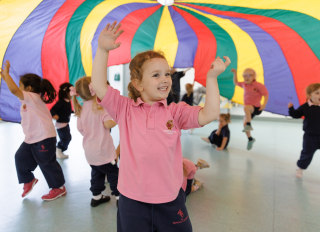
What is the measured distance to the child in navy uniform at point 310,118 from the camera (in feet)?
7.79

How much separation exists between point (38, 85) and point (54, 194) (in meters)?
0.93

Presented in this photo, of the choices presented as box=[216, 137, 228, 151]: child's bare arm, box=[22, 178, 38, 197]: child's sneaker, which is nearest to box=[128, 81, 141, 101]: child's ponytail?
box=[22, 178, 38, 197]: child's sneaker

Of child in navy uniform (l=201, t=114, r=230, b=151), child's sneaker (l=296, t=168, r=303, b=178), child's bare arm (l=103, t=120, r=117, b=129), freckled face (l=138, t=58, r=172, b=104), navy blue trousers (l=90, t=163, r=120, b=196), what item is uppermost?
freckled face (l=138, t=58, r=172, b=104)

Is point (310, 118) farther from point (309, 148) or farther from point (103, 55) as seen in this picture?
point (103, 55)

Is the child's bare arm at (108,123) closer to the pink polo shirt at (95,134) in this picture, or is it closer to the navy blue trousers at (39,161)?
the pink polo shirt at (95,134)

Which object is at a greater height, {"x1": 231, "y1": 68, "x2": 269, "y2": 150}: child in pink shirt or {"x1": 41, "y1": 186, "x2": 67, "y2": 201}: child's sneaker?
{"x1": 231, "y1": 68, "x2": 269, "y2": 150}: child in pink shirt

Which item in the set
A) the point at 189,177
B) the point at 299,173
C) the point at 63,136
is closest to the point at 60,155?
the point at 63,136

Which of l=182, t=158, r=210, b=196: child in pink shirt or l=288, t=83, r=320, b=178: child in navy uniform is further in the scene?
l=288, t=83, r=320, b=178: child in navy uniform

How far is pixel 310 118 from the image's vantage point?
246cm

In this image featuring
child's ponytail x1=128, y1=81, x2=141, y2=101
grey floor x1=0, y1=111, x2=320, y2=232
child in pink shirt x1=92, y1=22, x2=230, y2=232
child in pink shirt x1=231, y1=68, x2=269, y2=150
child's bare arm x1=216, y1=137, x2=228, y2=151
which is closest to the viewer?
child in pink shirt x1=92, y1=22, x2=230, y2=232

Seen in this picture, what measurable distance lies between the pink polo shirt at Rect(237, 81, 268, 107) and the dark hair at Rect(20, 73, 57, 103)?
2.20m

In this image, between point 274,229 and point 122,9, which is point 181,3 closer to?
point 122,9

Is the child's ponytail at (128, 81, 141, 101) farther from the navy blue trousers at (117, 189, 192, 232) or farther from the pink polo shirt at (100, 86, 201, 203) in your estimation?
the navy blue trousers at (117, 189, 192, 232)

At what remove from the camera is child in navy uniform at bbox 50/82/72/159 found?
2.35 metres
